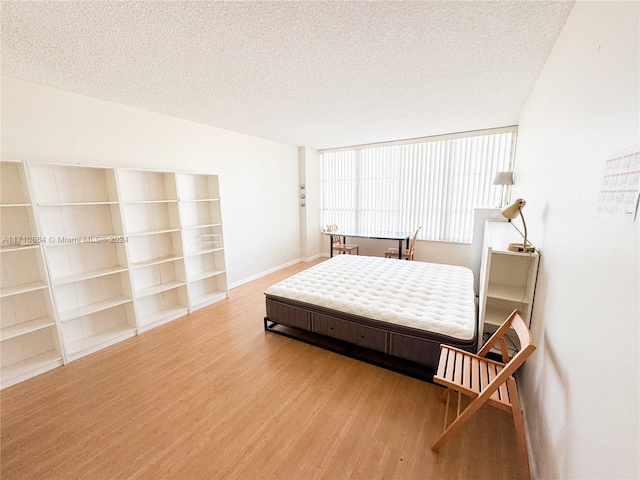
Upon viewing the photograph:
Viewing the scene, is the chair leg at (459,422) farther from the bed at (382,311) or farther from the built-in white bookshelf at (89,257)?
the built-in white bookshelf at (89,257)

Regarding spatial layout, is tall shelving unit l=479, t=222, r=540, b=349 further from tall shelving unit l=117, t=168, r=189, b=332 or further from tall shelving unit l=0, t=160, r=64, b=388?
tall shelving unit l=0, t=160, r=64, b=388

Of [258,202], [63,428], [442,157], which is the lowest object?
[63,428]

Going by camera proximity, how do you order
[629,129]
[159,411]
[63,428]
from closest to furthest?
1. [629,129]
2. [63,428]
3. [159,411]

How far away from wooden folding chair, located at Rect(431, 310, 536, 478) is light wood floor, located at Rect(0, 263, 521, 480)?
0.22m

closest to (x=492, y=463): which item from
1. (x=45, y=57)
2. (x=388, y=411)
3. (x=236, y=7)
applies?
(x=388, y=411)

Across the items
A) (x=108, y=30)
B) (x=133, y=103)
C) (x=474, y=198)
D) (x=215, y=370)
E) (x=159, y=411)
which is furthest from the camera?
(x=474, y=198)

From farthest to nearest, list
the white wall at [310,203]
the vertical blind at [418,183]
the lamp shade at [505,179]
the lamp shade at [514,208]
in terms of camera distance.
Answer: the white wall at [310,203] < the vertical blind at [418,183] < the lamp shade at [505,179] < the lamp shade at [514,208]

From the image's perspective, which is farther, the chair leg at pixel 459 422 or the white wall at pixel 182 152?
the white wall at pixel 182 152

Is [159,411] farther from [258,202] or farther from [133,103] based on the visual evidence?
[258,202]

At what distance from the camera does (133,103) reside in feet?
9.43

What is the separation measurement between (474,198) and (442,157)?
965mm

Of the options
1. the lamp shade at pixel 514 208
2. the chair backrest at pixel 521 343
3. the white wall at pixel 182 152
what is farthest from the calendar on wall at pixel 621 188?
the white wall at pixel 182 152

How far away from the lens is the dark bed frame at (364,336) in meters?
2.14

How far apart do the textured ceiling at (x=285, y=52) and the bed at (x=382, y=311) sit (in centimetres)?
210
